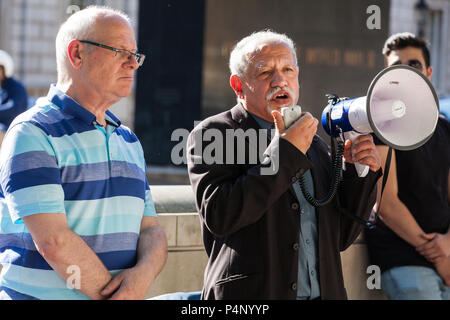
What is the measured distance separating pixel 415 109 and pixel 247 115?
72cm

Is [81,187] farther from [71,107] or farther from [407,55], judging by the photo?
[407,55]

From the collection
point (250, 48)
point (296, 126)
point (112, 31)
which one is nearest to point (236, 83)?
point (250, 48)

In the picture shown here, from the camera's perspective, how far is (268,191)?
2383mm

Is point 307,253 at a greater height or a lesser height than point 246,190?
lesser

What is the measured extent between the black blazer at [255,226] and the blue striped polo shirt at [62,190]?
304mm

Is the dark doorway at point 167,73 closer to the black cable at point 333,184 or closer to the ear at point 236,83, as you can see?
the ear at point 236,83

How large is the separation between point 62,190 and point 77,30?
0.66 m

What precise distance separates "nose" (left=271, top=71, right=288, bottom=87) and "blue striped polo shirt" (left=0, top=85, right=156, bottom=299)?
68 centimetres

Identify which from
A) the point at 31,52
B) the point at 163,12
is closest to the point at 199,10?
the point at 163,12

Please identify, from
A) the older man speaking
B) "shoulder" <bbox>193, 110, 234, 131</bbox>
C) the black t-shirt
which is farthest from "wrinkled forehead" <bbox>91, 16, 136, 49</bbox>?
Answer: the black t-shirt

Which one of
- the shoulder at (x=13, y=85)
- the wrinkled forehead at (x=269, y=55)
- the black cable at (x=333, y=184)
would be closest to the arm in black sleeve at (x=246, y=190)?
the black cable at (x=333, y=184)

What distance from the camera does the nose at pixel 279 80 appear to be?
2660 mm
